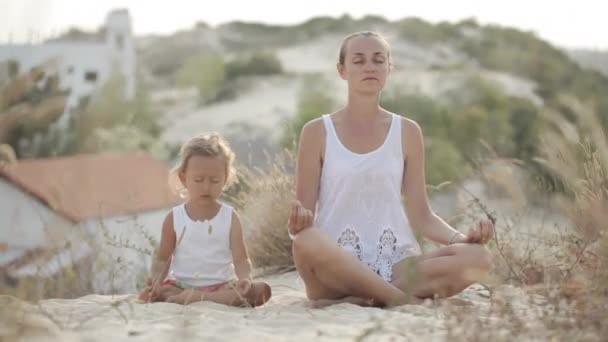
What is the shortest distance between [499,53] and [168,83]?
57.2 ft

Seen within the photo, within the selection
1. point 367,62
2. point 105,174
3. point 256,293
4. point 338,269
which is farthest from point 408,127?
point 105,174

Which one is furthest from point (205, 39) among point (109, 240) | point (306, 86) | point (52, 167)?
point (109, 240)

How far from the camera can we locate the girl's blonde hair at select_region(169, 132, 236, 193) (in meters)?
4.64

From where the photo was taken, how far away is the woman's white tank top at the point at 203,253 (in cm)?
464

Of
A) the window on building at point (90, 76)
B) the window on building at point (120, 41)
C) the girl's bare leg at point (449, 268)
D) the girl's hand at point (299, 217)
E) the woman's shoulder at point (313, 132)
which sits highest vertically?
the window on building at point (120, 41)

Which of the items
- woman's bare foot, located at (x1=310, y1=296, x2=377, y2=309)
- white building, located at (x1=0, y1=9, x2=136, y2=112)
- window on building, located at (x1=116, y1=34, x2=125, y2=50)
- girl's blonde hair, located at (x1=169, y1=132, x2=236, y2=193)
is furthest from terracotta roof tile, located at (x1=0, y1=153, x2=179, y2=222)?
A: window on building, located at (x1=116, y1=34, x2=125, y2=50)

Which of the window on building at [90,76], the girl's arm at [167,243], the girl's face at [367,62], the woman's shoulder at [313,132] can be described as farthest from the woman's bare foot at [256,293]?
the window on building at [90,76]

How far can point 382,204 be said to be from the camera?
15.4ft

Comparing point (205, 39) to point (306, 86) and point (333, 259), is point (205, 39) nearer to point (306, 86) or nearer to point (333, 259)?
point (306, 86)

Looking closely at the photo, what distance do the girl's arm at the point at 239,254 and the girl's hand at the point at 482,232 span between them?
3.35ft

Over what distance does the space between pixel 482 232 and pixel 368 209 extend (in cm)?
57

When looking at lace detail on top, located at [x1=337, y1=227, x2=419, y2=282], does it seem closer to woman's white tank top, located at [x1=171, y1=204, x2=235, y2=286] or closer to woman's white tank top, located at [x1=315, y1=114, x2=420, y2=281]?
woman's white tank top, located at [x1=315, y1=114, x2=420, y2=281]

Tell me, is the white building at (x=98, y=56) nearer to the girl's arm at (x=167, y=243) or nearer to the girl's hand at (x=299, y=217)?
the girl's arm at (x=167, y=243)

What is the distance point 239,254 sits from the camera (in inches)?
183
